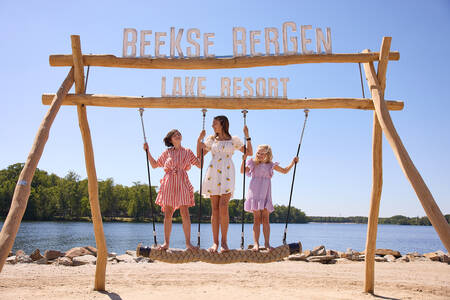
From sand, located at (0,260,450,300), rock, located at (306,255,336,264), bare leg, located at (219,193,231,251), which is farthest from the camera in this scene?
rock, located at (306,255,336,264)

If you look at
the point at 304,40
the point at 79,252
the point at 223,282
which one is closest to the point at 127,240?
the point at 79,252

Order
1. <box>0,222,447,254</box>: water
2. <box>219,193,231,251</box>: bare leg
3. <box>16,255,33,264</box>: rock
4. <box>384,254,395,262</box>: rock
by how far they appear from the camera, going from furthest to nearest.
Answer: <box>0,222,447,254</box>: water
<box>384,254,395,262</box>: rock
<box>16,255,33,264</box>: rock
<box>219,193,231,251</box>: bare leg

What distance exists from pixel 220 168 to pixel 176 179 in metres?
0.78

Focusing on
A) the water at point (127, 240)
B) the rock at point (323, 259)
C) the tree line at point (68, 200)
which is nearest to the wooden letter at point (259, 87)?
the rock at point (323, 259)

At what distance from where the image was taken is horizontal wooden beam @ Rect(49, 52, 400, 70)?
22.0ft

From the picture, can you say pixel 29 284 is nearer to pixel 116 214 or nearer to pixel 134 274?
pixel 134 274

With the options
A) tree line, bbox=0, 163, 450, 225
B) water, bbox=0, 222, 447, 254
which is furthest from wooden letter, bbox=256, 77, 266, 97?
tree line, bbox=0, 163, 450, 225

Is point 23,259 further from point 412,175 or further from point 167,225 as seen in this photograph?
point 412,175

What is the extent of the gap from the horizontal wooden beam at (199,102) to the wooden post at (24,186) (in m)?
0.49

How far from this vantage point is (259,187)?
271 inches

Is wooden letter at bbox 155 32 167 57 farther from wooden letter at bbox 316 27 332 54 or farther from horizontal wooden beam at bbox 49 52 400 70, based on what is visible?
wooden letter at bbox 316 27 332 54

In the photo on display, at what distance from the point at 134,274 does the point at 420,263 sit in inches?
351

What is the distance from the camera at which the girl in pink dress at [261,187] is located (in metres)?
6.69

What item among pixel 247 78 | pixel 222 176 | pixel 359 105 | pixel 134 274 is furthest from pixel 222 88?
pixel 134 274
